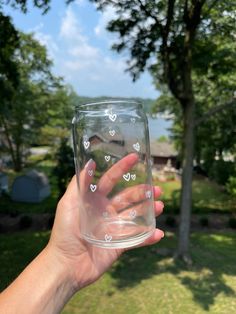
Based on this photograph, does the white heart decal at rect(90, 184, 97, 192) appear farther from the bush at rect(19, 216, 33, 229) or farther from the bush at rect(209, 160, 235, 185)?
the bush at rect(209, 160, 235, 185)

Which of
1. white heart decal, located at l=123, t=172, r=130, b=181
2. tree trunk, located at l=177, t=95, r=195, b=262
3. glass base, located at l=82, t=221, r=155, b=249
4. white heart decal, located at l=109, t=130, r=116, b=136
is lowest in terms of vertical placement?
tree trunk, located at l=177, t=95, r=195, b=262

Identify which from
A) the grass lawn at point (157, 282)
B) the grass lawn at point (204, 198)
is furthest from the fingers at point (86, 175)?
the grass lawn at point (204, 198)

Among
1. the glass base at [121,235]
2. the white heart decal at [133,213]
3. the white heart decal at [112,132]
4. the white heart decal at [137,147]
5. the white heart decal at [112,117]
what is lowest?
the glass base at [121,235]

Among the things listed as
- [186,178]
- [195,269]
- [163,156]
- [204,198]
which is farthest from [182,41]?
[163,156]

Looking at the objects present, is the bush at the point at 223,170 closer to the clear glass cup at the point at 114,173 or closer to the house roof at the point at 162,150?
the house roof at the point at 162,150

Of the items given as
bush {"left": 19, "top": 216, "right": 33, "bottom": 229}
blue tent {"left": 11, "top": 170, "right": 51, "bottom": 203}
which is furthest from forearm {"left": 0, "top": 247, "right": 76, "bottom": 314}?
blue tent {"left": 11, "top": 170, "right": 51, "bottom": 203}

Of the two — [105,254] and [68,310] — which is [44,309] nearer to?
[105,254]

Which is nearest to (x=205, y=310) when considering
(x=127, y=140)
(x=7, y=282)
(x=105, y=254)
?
(x=7, y=282)
